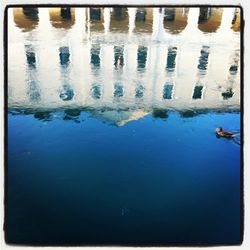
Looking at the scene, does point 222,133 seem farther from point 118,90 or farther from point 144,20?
point 144,20

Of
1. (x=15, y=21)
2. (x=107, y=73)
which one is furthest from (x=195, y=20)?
(x=15, y=21)

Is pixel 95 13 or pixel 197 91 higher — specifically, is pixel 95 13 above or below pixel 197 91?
above

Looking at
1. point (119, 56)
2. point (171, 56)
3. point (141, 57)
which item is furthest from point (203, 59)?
point (119, 56)

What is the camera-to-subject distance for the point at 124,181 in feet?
8.13

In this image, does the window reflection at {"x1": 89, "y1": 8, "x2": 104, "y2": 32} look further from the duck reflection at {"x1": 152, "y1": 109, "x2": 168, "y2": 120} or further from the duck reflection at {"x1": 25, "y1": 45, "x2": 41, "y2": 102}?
the duck reflection at {"x1": 152, "y1": 109, "x2": 168, "y2": 120}

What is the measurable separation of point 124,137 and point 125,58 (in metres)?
0.47

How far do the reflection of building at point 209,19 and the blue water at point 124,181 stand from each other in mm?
505

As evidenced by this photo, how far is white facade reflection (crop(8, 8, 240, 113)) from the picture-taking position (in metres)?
2.43

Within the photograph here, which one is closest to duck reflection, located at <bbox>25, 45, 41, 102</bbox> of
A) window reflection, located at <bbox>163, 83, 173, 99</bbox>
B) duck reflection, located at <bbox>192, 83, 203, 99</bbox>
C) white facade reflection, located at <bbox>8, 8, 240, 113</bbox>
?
white facade reflection, located at <bbox>8, 8, 240, 113</bbox>

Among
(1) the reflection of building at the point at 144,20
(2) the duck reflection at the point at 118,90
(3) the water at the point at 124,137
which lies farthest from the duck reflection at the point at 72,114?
(1) the reflection of building at the point at 144,20

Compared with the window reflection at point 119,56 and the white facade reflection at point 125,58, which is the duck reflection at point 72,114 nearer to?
the white facade reflection at point 125,58

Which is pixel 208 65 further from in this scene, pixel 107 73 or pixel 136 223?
pixel 136 223

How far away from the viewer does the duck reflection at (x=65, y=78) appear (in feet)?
8.09

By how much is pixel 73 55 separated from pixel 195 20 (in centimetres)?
74
